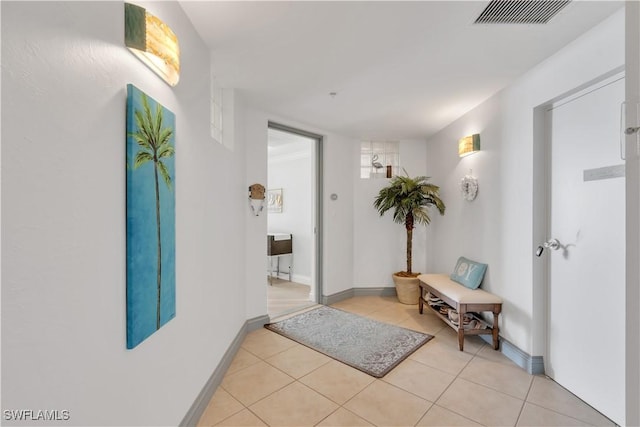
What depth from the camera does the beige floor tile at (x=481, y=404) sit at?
5.80 feet

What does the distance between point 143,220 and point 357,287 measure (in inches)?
144

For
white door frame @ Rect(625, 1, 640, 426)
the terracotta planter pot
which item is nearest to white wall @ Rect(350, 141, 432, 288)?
the terracotta planter pot

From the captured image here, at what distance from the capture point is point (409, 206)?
3.85 m

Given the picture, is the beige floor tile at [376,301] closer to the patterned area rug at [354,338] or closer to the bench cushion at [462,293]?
the patterned area rug at [354,338]

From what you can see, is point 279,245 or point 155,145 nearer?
point 155,145

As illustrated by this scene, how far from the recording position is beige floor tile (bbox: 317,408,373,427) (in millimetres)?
1730

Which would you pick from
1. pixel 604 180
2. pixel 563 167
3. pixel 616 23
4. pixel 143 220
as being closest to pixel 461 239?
pixel 563 167

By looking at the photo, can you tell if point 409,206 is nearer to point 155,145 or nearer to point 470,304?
point 470,304

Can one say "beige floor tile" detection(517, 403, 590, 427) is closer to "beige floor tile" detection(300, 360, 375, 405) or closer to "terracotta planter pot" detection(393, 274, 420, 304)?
"beige floor tile" detection(300, 360, 375, 405)

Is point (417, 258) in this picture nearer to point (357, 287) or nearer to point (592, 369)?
point (357, 287)

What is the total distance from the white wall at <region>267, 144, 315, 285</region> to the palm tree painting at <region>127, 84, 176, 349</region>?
3732 mm

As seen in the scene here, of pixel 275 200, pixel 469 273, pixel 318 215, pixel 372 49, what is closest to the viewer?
pixel 372 49

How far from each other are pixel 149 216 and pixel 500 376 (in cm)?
266

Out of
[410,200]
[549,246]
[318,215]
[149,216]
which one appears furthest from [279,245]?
[149,216]
